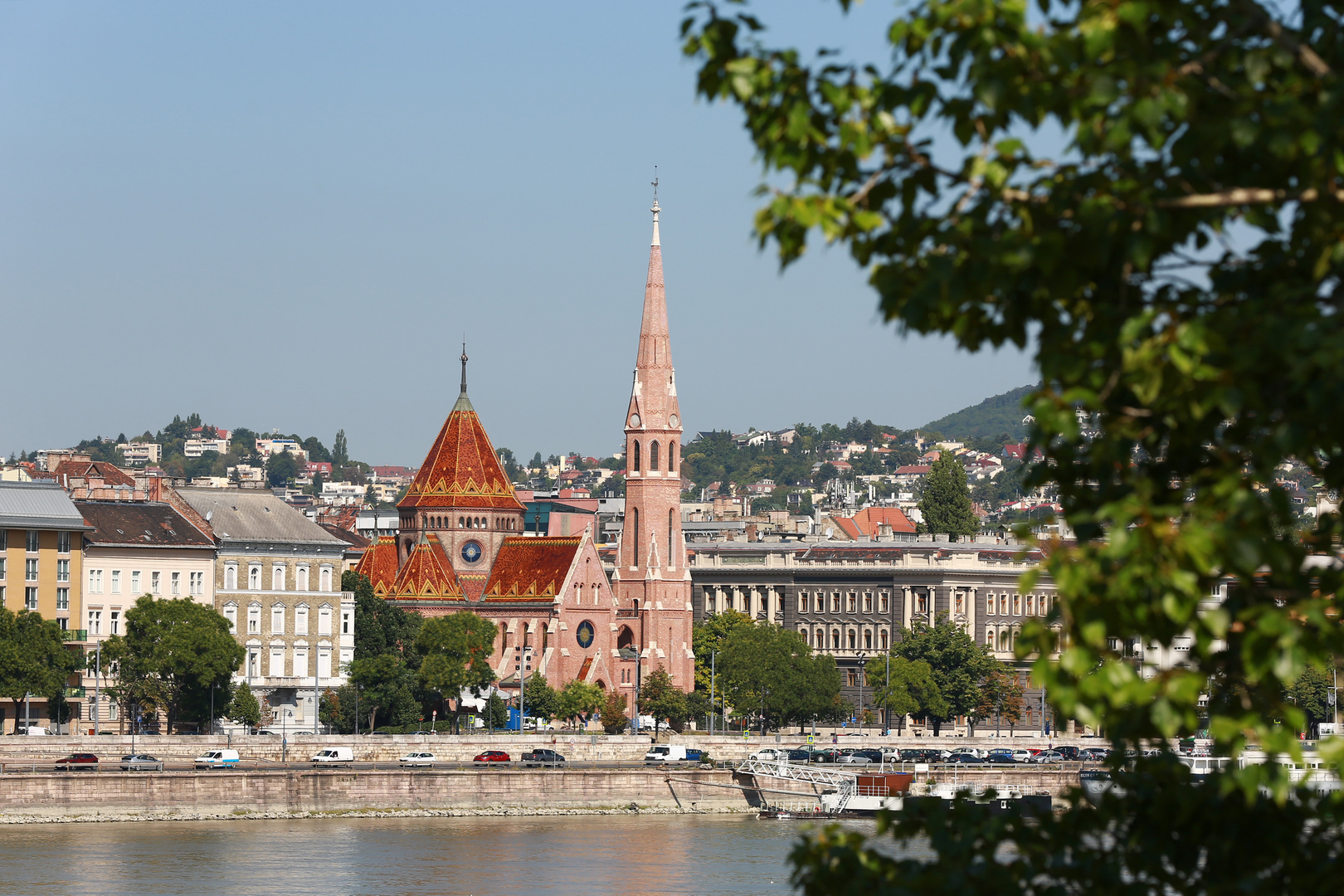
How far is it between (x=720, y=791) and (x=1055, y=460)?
3247 inches

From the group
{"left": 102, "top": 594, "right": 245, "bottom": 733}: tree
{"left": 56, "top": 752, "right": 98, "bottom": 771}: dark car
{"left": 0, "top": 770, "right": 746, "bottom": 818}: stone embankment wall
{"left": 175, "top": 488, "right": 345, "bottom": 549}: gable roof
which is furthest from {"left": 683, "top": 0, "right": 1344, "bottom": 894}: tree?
{"left": 175, "top": 488, "right": 345, "bottom": 549}: gable roof

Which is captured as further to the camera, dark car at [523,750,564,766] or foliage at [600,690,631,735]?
foliage at [600,690,631,735]

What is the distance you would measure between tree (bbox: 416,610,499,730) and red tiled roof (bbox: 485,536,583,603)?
7882 mm

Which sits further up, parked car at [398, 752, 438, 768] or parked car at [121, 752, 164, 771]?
parked car at [121, 752, 164, 771]

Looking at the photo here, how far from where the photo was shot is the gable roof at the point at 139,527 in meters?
104

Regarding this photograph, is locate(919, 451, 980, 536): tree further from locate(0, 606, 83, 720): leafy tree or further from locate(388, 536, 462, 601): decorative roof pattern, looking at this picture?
locate(0, 606, 83, 720): leafy tree

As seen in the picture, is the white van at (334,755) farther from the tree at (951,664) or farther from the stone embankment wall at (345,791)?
the tree at (951,664)

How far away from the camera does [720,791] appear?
9469 cm

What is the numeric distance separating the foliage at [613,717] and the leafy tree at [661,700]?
141 cm

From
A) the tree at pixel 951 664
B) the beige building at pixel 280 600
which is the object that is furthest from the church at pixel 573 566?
the beige building at pixel 280 600

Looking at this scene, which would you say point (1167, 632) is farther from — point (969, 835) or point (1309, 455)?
point (969, 835)

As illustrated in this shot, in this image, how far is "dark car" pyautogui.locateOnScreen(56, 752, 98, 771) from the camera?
81.6 meters

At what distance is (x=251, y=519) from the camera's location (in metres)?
110

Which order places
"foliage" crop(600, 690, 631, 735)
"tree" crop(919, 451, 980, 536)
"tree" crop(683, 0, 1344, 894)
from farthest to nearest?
"tree" crop(919, 451, 980, 536)
"foliage" crop(600, 690, 631, 735)
"tree" crop(683, 0, 1344, 894)
